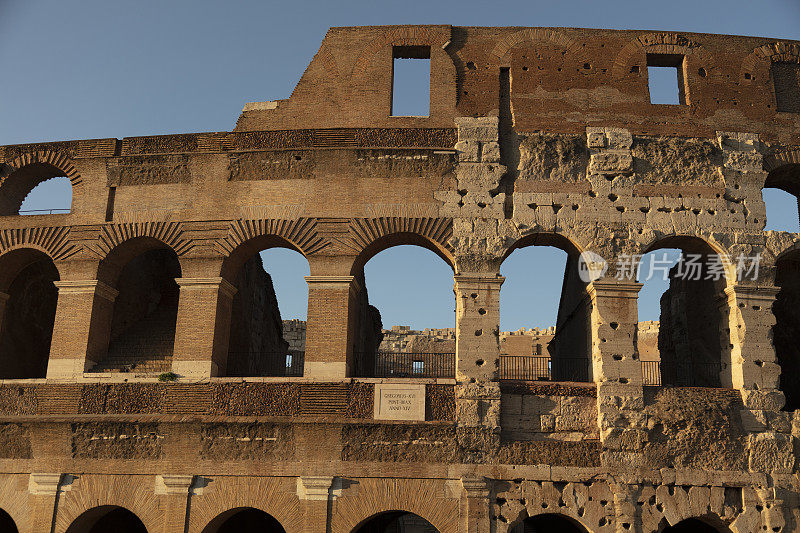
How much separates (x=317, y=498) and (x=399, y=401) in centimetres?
187

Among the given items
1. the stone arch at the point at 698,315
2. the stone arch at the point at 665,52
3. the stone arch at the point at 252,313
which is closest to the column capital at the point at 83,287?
the stone arch at the point at 252,313

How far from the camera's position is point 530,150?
519 inches

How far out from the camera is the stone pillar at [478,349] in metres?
11.8

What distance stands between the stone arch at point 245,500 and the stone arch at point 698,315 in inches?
261

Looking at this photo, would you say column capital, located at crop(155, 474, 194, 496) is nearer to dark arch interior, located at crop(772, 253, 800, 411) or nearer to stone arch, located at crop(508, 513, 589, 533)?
stone arch, located at crop(508, 513, 589, 533)

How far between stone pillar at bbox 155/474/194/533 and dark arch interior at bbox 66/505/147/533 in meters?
0.94

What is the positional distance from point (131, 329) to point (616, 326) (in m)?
9.12

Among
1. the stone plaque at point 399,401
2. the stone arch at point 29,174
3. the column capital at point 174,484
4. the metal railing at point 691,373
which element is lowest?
the column capital at point 174,484

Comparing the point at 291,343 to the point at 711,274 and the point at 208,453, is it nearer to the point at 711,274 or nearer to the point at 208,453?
the point at 208,453

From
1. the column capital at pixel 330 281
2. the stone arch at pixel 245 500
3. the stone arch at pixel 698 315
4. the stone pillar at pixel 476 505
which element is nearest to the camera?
the stone pillar at pixel 476 505

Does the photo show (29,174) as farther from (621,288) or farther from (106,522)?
(621,288)

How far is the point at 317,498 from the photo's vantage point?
1150cm

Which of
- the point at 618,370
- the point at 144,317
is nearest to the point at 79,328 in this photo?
the point at 144,317

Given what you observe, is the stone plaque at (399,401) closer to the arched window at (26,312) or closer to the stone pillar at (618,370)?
the stone pillar at (618,370)
